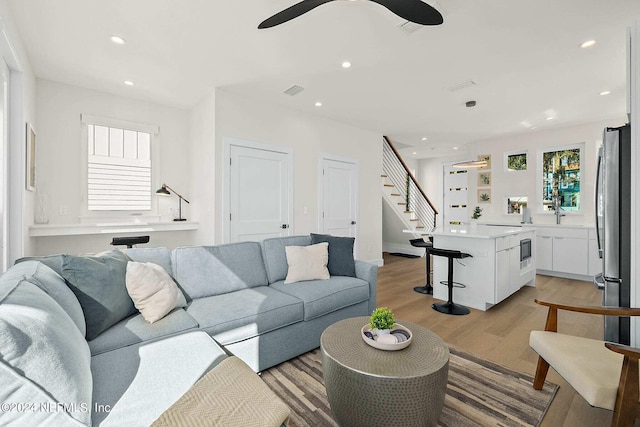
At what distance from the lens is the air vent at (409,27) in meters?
2.52

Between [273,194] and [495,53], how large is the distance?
3.26 meters

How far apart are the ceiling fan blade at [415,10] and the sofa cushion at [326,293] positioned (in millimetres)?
2143

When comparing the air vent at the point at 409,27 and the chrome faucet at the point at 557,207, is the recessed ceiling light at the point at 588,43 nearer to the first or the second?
the air vent at the point at 409,27

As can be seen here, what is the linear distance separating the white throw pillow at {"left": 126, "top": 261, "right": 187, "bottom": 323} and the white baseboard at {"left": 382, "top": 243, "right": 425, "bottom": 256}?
20.7 feet

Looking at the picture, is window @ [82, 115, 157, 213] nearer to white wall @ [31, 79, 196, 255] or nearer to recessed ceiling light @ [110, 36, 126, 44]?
white wall @ [31, 79, 196, 255]

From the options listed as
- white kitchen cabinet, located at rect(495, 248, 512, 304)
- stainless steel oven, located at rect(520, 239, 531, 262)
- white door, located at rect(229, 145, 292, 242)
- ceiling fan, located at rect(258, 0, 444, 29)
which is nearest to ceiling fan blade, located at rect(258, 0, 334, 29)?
ceiling fan, located at rect(258, 0, 444, 29)

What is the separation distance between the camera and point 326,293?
8.34 feet

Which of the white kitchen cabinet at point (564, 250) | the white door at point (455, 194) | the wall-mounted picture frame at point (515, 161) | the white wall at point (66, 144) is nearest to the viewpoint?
the white wall at point (66, 144)

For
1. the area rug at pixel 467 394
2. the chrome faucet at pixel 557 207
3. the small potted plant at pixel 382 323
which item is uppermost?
the chrome faucet at pixel 557 207

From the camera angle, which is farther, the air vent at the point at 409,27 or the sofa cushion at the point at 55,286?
the air vent at the point at 409,27

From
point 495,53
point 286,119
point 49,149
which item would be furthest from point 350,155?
point 49,149

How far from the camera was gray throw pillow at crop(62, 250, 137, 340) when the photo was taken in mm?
1665

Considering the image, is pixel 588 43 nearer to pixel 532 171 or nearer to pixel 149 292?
pixel 532 171

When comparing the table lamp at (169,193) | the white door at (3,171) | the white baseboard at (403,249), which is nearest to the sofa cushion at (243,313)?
the white door at (3,171)
